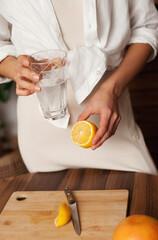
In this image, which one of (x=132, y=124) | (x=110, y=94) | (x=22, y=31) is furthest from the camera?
(x=132, y=124)

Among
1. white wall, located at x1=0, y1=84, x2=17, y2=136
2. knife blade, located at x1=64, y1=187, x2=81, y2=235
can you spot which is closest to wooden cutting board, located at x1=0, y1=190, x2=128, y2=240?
knife blade, located at x1=64, y1=187, x2=81, y2=235

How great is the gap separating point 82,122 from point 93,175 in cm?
24

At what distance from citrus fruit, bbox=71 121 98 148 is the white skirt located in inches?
8.5

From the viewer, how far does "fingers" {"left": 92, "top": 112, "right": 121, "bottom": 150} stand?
0.90 metres

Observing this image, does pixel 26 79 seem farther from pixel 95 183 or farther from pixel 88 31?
pixel 95 183

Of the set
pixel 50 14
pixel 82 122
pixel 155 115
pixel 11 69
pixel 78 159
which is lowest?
pixel 155 115

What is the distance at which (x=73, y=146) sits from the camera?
3.92 feet

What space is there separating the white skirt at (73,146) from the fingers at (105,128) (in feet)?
0.65

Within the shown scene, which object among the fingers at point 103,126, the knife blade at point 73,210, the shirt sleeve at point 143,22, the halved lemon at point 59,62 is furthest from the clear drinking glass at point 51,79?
the shirt sleeve at point 143,22

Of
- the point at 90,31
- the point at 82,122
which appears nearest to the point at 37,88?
the point at 82,122

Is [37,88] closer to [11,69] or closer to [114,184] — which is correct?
[11,69]

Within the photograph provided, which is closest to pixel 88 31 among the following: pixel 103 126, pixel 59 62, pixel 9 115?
pixel 59 62

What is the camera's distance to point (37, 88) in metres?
0.88

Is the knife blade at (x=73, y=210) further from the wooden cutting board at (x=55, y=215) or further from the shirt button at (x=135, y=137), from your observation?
the shirt button at (x=135, y=137)
